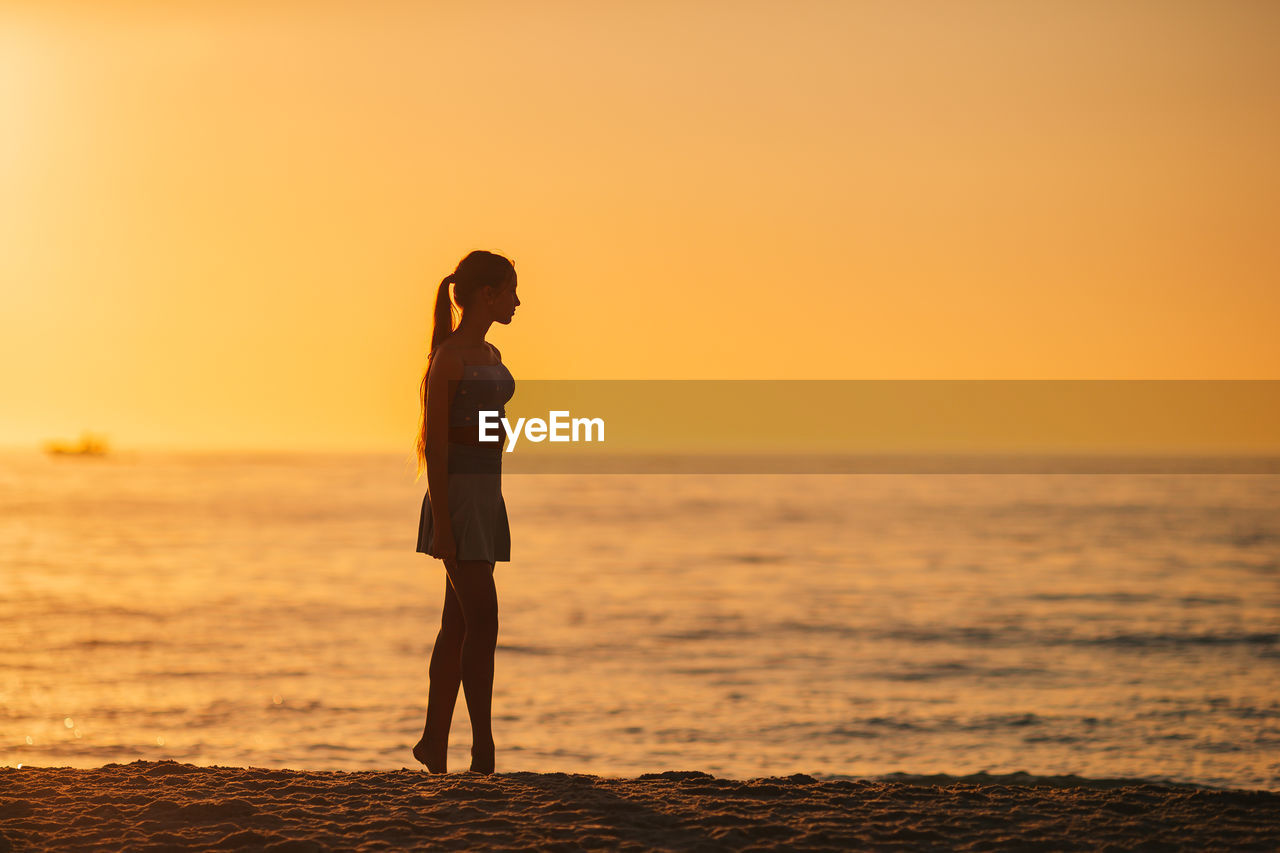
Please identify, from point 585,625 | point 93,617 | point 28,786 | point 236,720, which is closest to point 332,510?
point 93,617

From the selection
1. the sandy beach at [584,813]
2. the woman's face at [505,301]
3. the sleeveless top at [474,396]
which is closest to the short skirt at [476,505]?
the sleeveless top at [474,396]

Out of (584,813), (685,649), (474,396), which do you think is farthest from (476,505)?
(685,649)

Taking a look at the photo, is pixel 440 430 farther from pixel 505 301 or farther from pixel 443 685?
pixel 443 685

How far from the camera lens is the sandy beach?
3994 millimetres

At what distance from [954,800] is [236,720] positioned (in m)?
8.31

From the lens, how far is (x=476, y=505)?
5.02 meters

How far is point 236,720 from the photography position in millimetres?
11234

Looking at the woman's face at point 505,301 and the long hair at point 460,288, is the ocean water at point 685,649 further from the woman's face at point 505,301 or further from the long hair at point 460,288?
the woman's face at point 505,301

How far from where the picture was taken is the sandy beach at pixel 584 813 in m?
3.99

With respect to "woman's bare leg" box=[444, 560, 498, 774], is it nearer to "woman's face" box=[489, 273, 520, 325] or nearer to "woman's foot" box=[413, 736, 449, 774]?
"woman's foot" box=[413, 736, 449, 774]

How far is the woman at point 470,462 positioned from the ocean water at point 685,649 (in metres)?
4.46

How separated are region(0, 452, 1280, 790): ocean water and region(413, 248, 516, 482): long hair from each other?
4.94m

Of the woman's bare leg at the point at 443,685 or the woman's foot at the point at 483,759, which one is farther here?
the woman's bare leg at the point at 443,685

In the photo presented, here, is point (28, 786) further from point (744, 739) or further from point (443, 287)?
point (744, 739)
